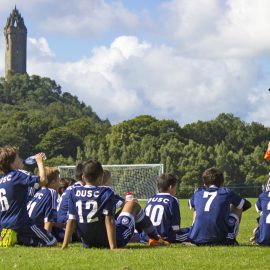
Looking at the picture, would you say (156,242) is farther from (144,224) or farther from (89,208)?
(89,208)

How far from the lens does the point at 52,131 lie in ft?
375

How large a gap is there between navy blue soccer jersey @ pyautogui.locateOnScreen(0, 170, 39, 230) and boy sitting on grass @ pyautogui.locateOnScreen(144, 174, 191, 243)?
2.31 meters

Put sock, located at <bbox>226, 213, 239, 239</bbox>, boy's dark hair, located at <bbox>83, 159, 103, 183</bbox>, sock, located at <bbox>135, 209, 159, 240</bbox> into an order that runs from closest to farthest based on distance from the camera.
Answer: boy's dark hair, located at <bbox>83, 159, 103, 183</bbox>, sock, located at <bbox>135, 209, 159, 240</bbox>, sock, located at <bbox>226, 213, 239, 239</bbox>

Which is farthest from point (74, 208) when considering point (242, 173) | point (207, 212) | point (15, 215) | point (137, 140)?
point (137, 140)

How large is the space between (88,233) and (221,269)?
301 cm

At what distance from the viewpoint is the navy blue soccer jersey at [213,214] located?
A: 1260cm

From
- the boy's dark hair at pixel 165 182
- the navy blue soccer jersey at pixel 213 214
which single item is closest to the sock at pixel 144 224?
the navy blue soccer jersey at pixel 213 214

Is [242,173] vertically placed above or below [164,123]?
below


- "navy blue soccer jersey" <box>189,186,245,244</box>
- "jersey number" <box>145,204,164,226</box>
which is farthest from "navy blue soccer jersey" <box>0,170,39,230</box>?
"navy blue soccer jersey" <box>189,186,245,244</box>

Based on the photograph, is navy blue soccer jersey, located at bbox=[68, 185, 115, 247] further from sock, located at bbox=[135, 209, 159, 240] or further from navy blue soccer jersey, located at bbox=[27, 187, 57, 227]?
navy blue soccer jersey, located at bbox=[27, 187, 57, 227]

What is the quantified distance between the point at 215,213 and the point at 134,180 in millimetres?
34567

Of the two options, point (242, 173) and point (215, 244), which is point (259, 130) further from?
point (215, 244)

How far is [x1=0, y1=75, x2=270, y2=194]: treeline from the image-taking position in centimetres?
8950

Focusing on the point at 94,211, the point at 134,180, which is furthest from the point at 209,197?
the point at 134,180
